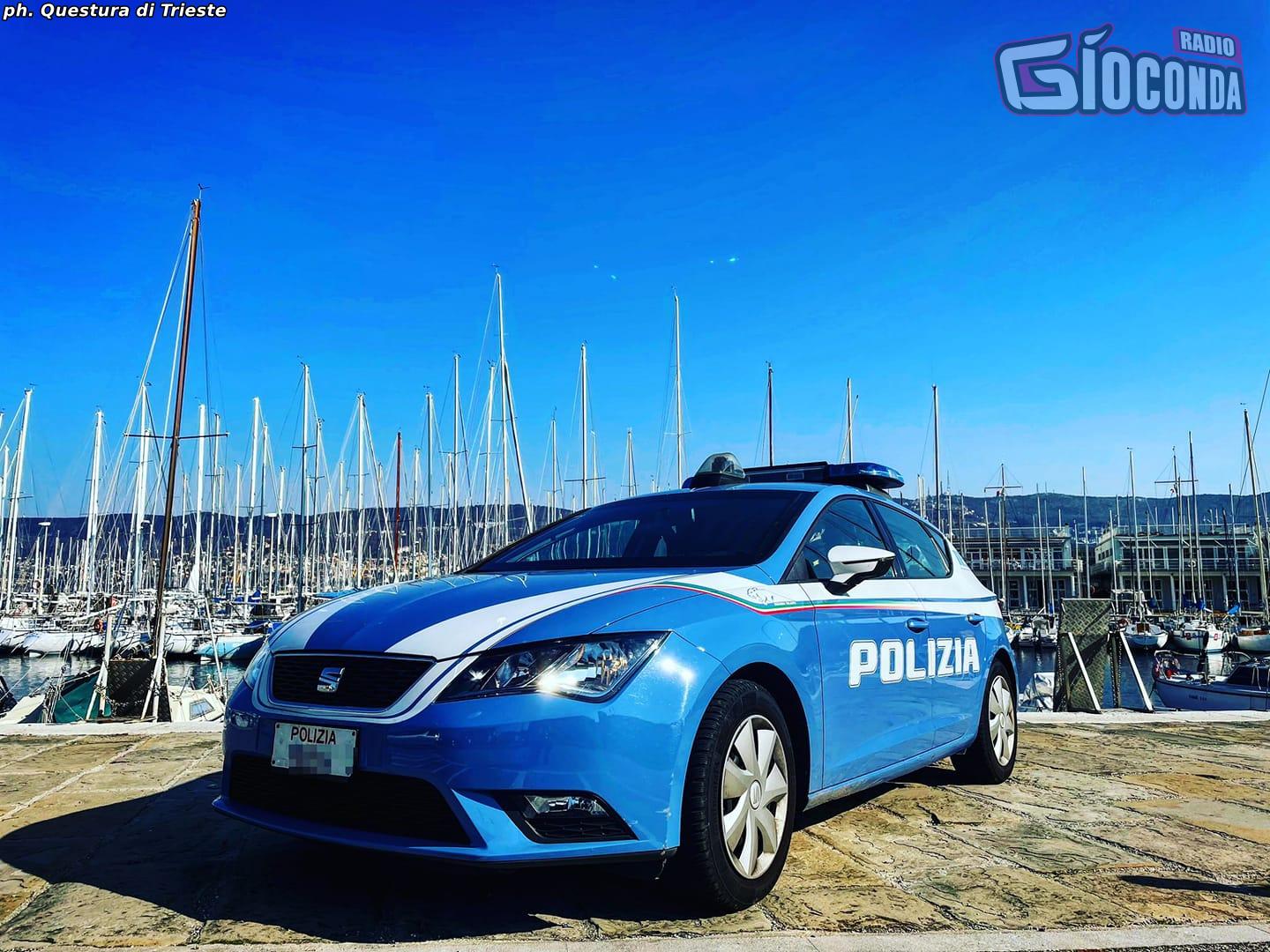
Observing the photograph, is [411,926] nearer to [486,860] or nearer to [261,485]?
[486,860]

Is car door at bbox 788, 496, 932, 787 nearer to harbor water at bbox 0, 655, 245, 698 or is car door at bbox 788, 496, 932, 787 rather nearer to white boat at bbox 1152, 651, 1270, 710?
white boat at bbox 1152, 651, 1270, 710

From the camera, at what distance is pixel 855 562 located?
348 cm

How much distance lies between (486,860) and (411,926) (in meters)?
0.44

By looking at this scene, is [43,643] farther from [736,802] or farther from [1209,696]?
[736,802]

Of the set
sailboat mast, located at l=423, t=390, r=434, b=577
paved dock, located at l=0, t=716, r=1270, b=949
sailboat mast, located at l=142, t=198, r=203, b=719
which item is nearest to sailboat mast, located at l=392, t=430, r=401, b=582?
sailboat mast, located at l=423, t=390, r=434, b=577

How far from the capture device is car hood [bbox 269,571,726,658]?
273cm

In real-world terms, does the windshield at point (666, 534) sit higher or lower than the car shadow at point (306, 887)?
higher

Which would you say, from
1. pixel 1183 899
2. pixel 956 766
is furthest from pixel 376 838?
pixel 956 766

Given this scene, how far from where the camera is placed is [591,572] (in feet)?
11.1

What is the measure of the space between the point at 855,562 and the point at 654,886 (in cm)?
135

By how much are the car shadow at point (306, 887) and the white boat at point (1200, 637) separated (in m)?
47.1

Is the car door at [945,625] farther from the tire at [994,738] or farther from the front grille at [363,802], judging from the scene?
the front grille at [363,802]

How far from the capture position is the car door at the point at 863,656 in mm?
3512

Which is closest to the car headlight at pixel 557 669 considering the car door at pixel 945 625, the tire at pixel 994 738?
the car door at pixel 945 625
